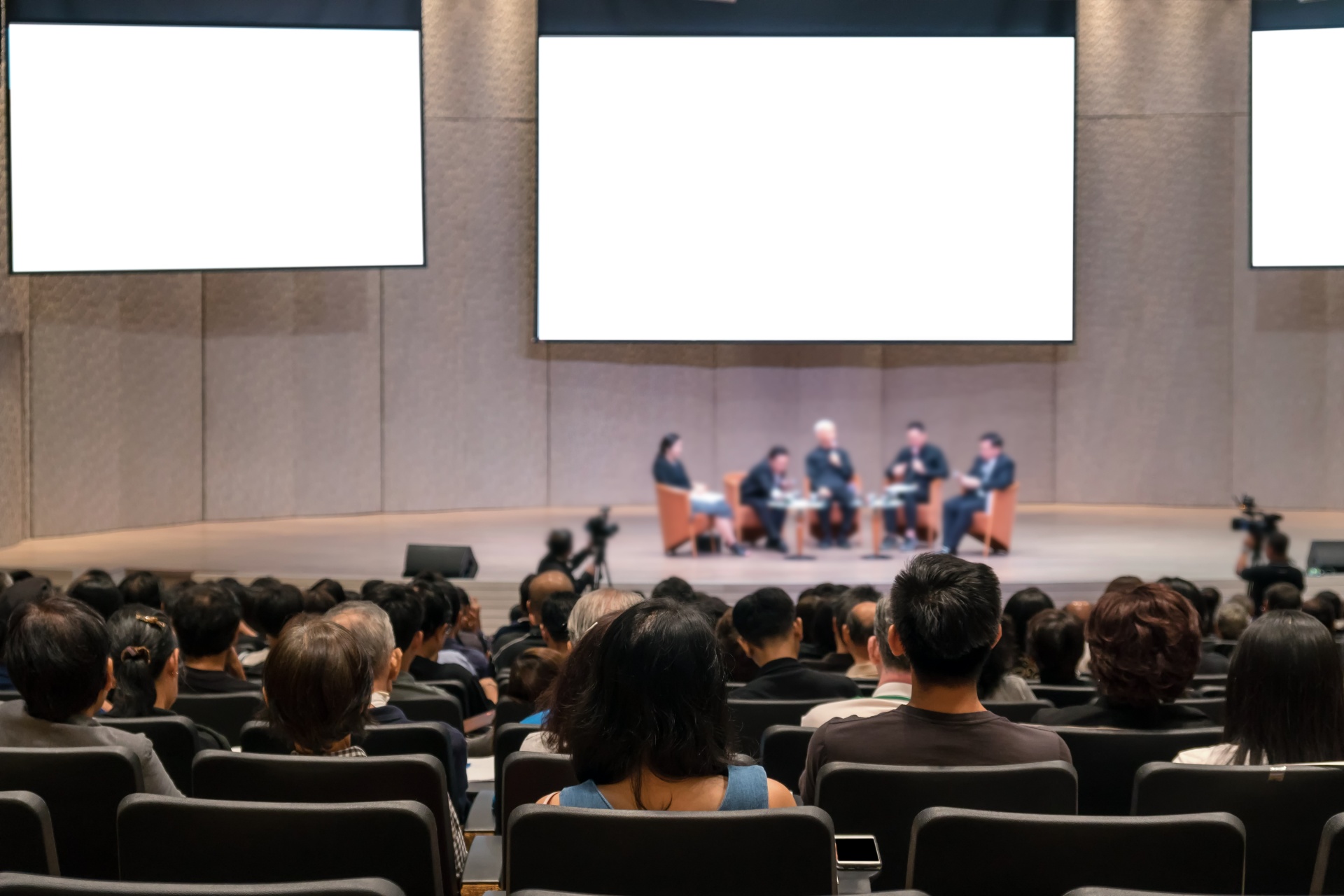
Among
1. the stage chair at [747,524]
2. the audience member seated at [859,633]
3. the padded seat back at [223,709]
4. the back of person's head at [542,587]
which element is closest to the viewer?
the padded seat back at [223,709]

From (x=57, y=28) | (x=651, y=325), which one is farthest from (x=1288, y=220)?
(x=57, y=28)

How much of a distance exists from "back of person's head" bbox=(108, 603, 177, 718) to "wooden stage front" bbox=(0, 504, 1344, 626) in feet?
18.5

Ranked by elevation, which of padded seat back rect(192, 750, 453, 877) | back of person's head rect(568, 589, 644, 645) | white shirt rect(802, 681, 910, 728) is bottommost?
white shirt rect(802, 681, 910, 728)

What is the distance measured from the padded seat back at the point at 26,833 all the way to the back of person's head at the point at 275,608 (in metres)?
2.93

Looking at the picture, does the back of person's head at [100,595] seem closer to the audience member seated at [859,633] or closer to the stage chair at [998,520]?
the audience member seated at [859,633]

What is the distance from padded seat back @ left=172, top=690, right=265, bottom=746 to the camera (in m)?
3.63

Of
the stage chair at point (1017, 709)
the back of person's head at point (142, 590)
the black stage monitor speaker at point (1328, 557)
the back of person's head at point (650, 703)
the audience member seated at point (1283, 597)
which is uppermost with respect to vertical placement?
the back of person's head at point (650, 703)

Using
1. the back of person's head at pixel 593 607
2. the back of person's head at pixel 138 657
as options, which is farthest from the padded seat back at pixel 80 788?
the back of person's head at pixel 593 607

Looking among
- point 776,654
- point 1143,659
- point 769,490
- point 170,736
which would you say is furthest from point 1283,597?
point 769,490

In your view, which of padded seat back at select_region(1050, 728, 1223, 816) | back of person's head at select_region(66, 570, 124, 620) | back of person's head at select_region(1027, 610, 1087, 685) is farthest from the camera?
back of person's head at select_region(66, 570, 124, 620)

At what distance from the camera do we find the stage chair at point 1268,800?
7.29 ft

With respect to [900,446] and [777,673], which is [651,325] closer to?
[900,446]

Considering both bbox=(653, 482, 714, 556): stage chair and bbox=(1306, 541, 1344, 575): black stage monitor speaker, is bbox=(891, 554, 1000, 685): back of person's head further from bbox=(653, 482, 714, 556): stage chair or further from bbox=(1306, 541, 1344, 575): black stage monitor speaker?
bbox=(653, 482, 714, 556): stage chair

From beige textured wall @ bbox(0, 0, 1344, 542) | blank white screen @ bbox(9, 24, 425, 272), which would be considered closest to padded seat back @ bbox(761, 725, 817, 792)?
blank white screen @ bbox(9, 24, 425, 272)
